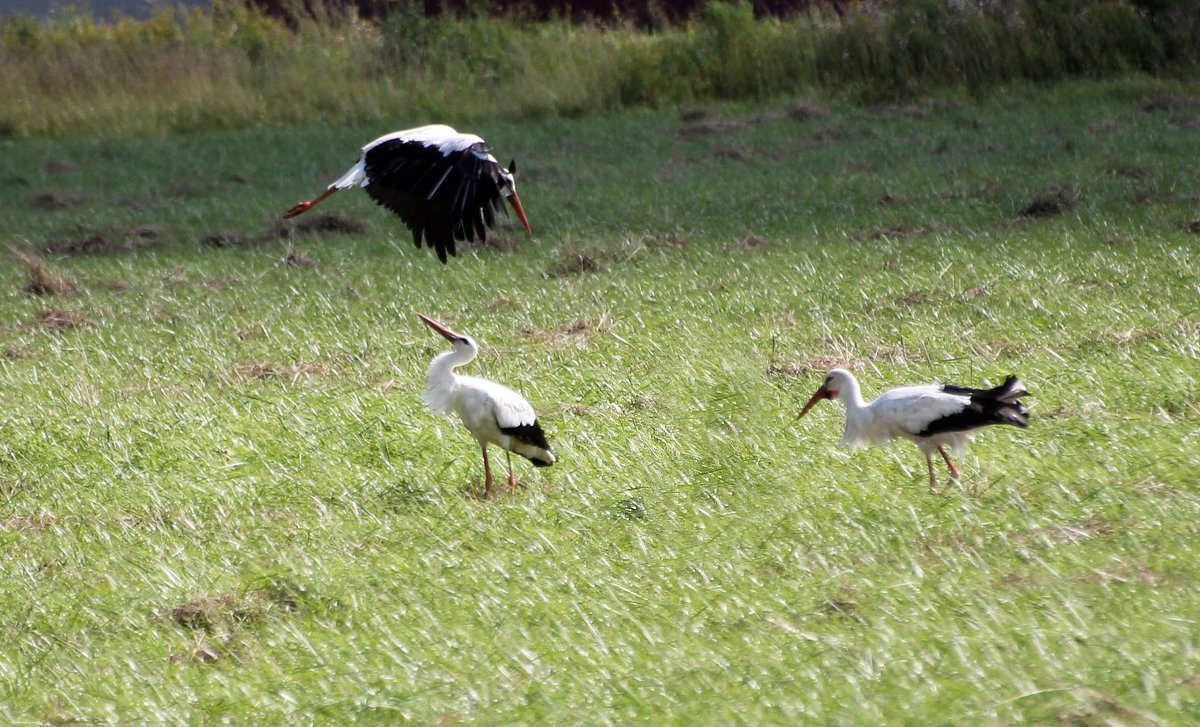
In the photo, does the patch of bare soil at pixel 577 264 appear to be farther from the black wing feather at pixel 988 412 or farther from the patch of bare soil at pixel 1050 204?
the black wing feather at pixel 988 412

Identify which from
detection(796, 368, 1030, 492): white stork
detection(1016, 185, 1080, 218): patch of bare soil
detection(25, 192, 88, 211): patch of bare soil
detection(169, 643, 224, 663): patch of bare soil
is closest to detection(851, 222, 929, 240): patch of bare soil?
detection(1016, 185, 1080, 218): patch of bare soil

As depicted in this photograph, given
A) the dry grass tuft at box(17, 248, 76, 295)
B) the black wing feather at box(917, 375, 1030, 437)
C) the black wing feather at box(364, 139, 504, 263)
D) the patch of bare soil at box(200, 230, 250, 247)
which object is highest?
the black wing feather at box(364, 139, 504, 263)

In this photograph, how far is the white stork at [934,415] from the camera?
459 centimetres

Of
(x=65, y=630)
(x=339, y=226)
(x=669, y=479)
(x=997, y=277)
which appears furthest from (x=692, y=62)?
(x=65, y=630)

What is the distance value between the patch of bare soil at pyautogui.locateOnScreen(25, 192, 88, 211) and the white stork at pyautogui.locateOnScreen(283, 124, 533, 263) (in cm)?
800

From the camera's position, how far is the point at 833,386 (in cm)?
520

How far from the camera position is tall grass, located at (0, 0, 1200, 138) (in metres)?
15.8

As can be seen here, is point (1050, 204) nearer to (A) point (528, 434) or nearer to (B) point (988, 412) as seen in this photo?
(B) point (988, 412)

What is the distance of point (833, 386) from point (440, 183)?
5.73ft

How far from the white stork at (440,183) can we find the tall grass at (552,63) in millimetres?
10671

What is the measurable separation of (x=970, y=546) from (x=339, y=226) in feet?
26.4

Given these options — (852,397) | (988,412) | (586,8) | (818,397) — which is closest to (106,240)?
(818,397)

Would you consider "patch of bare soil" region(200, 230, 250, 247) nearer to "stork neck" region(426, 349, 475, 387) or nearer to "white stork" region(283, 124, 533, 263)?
"white stork" region(283, 124, 533, 263)

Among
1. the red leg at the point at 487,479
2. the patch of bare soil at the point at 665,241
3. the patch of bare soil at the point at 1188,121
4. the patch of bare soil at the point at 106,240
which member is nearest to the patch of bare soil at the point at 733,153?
A: the patch of bare soil at the point at 665,241
